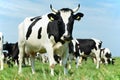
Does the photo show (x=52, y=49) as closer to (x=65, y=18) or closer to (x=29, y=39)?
(x=65, y=18)

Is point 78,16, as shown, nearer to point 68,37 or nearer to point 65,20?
point 65,20

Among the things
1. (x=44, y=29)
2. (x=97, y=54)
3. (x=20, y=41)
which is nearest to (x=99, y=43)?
(x=97, y=54)

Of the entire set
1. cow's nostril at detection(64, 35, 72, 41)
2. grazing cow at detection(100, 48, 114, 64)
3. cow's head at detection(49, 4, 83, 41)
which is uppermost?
cow's head at detection(49, 4, 83, 41)

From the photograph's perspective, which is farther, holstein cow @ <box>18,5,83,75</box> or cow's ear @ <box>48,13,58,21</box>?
cow's ear @ <box>48,13,58,21</box>

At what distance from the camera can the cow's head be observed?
12.4 m

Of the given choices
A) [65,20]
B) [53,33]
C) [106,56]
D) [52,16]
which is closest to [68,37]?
[65,20]

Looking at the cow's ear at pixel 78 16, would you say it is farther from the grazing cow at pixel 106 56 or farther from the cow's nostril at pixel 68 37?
the grazing cow at pixel 106 56

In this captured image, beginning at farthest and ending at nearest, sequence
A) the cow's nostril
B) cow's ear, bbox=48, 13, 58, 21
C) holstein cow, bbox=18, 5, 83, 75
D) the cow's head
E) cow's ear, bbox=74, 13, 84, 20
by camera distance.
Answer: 1. cow's ear, bbox=74, 13, 84, 20
2. cow's ear, bbox=48, 13, 58, 21
3. holstein cow, bbox=18, 5, 83, 75
4. the cow's head
5. the cow's nostril

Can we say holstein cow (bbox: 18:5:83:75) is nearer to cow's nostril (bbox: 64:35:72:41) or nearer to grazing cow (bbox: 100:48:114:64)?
cow's nostril (bbox: 64:35:72:41)

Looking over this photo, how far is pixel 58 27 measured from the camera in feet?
42.2

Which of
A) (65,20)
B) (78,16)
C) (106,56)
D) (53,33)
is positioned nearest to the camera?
(65,20)

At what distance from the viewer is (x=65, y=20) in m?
12.6

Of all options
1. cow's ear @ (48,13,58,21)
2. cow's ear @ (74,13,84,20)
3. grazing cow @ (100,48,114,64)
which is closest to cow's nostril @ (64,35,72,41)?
cow's ear @ (48,13,58,21)

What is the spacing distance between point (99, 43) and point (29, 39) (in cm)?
1802
